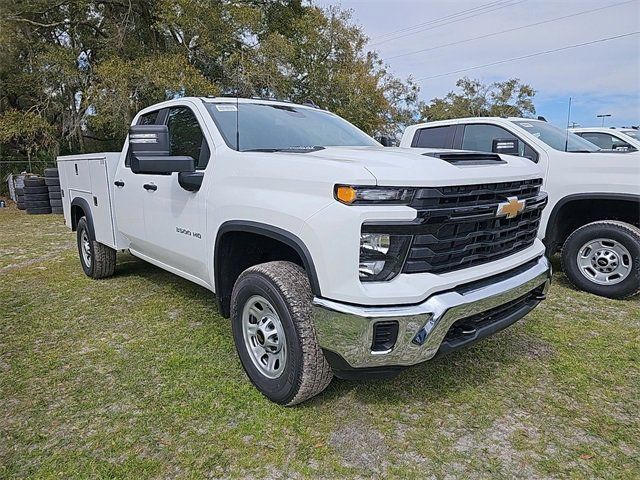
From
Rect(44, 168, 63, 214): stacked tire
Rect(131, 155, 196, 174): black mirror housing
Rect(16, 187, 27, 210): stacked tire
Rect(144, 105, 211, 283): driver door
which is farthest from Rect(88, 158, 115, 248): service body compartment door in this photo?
Rect(16, 187, 27, 210): stacked tire

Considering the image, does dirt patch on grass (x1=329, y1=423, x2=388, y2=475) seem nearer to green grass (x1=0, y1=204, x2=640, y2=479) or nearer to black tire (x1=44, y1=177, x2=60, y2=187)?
green grass (x1=0, y1=204, x2=640, y2=479)

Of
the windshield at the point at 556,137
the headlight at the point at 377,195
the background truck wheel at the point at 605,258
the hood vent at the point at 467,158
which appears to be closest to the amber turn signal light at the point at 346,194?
the headlight at the point at 377,195

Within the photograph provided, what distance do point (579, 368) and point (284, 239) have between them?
7.44ft

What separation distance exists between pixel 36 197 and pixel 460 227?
1352 cm

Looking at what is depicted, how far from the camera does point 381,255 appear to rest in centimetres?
226

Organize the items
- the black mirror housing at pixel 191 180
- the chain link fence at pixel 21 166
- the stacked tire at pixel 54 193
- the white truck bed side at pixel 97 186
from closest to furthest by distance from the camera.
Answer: the black mirror housing at pixel 191 180 < the white truck bed side at pixel 97 186 < the stacked tire at pixel 54 193 < the chain link fence at pixel 21 166

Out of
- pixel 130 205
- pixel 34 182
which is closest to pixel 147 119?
pixel 130 205

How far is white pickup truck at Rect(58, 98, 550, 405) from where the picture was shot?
87.8 inches

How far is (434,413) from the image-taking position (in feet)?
8.86

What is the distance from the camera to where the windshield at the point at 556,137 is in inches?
212

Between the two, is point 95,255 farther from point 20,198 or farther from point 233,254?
point 20,198

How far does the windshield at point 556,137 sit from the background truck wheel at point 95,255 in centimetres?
515

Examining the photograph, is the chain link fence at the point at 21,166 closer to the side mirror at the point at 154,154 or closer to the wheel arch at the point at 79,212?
the wheel arch at the point at 79,212

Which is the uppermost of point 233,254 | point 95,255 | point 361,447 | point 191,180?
point 191,180
